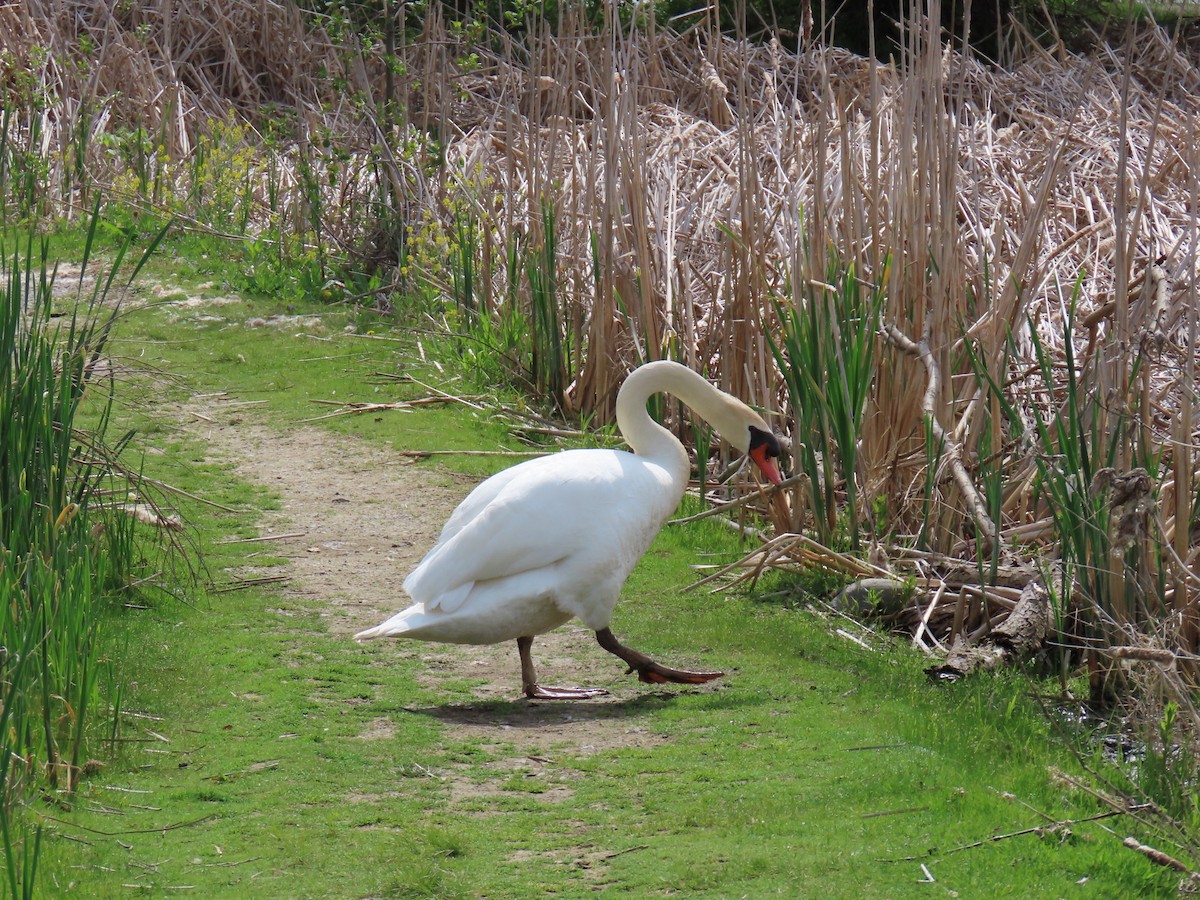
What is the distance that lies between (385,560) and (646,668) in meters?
→ 2.01

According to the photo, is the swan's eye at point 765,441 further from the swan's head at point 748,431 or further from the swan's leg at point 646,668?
the swan's leg at point 646,668

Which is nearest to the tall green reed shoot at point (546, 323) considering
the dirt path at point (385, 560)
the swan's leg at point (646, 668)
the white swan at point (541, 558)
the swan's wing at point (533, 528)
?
the dirt path at point (385, 560)

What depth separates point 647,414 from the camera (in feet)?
19.1

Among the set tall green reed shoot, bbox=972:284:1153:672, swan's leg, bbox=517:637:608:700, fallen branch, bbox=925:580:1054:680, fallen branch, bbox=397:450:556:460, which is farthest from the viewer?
fallen branch, bbox=397:450:556:460

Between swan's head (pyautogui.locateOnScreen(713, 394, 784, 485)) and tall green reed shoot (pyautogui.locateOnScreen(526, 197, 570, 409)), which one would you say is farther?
tall green reed shoot (pyautogui.locateOnScreen(526, 197, 570, 409))

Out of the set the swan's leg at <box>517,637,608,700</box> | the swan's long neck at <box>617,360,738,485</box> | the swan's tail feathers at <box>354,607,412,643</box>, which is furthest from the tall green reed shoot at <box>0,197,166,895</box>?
the swan's long neck at <box>617,360,738,485</box>

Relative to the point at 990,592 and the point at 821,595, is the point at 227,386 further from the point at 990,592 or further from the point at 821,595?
the point at 990,592

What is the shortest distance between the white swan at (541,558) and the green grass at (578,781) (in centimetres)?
28

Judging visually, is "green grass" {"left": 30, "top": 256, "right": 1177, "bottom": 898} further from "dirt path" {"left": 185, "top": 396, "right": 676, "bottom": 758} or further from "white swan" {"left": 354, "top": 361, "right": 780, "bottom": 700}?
"white swan" {"left": 354, "top": 361, "right": 780, "bottom": 700}

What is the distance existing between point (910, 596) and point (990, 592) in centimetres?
40

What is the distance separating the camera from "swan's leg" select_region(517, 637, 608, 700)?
5.23 metres

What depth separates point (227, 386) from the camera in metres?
9.80

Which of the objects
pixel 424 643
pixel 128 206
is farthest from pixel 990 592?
pixel 128 206

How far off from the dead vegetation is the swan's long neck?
2.12 feet
